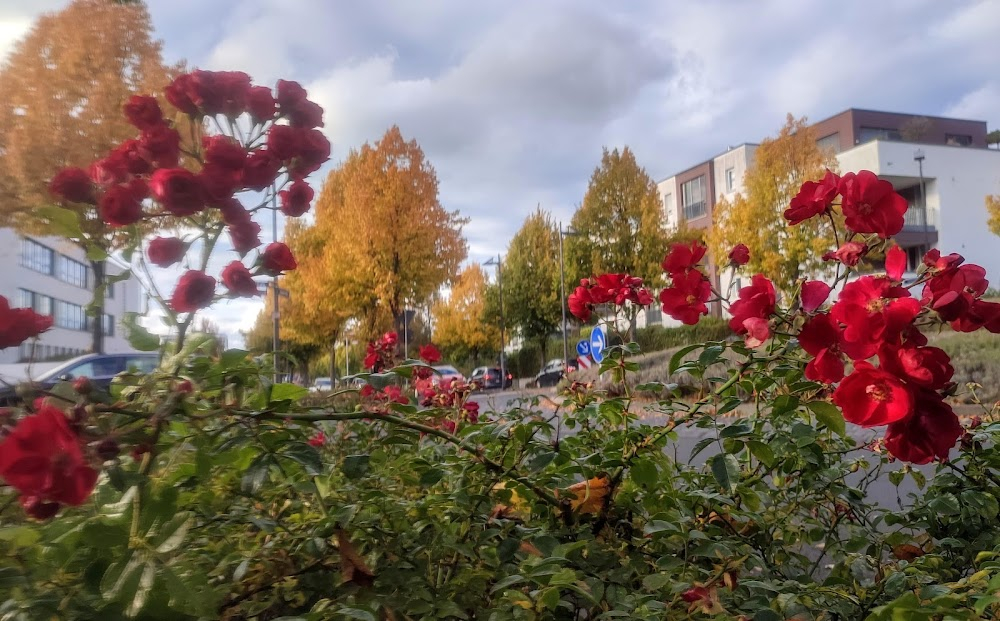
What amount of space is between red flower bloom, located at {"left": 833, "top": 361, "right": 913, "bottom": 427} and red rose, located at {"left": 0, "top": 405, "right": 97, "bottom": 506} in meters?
0.95

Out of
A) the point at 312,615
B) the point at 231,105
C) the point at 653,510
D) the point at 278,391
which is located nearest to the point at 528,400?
the point at 653,510

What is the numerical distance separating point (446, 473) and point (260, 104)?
0.87 metres

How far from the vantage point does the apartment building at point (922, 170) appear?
30.8 metres

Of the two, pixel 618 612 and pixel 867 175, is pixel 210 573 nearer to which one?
pixel 618 612

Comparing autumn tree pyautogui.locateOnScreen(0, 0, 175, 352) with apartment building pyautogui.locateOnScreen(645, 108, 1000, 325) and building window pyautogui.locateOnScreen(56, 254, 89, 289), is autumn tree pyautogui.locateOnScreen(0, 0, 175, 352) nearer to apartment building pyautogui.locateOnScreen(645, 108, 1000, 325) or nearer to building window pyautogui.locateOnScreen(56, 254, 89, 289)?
apartment building pyautogui.locateOnScreen(645, 108, 1000, 325)

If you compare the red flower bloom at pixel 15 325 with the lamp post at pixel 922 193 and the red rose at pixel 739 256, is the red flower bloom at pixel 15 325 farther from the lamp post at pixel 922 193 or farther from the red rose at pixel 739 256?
the lamp post at pixel 922 193

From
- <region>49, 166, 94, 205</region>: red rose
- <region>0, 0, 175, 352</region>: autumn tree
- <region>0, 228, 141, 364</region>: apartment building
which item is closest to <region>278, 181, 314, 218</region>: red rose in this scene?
<region>49, 166, 94, 205</region>: red rose

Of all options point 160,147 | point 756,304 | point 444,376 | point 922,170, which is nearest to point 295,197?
point 160,147

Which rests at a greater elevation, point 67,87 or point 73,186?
point 67,87

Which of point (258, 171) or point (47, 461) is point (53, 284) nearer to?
point (258, 171)

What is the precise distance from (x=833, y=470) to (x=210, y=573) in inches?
57.9

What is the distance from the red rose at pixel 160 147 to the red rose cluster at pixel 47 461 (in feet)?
2.36

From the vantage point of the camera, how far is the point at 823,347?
3.29 ft

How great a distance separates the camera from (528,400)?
2387 millimetres
